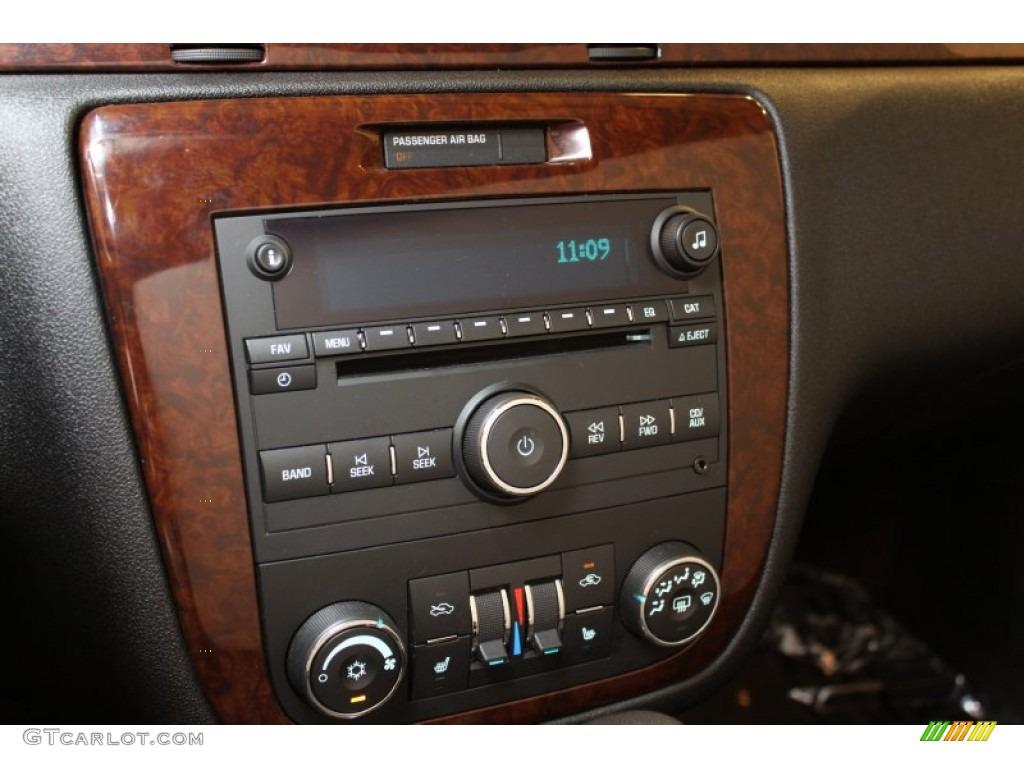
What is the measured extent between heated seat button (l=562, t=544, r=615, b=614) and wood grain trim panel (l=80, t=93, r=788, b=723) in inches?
3.6

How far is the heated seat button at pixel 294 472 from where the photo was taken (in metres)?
0.67

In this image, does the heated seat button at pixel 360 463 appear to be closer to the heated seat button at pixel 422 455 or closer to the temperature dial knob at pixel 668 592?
the heated seat button at pixel 422 455

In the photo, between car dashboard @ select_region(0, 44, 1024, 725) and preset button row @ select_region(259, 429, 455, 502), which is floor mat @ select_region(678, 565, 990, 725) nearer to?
car dashboard @ select_region(0, 44, 1024, 725)

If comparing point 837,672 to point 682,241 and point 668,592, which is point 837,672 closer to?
point 668,592

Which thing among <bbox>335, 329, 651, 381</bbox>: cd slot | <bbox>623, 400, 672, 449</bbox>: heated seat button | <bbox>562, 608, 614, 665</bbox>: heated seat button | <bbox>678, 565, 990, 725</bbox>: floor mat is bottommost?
<bbox>678, 565, 990, 725</bbox>: floor mat

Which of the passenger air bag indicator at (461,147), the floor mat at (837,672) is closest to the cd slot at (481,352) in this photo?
the passenger air bag indicator at (461,147)

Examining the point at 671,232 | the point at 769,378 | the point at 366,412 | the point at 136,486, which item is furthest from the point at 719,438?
the point at 136,486

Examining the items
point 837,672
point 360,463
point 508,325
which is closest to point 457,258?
point 508,325

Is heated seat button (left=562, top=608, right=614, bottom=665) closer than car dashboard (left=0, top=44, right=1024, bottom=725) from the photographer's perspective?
No

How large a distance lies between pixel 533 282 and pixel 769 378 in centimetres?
23

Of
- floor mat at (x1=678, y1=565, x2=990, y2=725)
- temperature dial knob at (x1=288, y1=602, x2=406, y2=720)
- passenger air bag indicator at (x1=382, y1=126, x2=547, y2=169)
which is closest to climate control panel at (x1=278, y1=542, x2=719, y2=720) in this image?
temperature dial knob at (x1=288, y1=602, x2=406, y2=720)

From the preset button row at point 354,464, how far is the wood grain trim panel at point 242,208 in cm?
3

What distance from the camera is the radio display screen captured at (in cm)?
67

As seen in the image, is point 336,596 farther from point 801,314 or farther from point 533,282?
point 801,314
